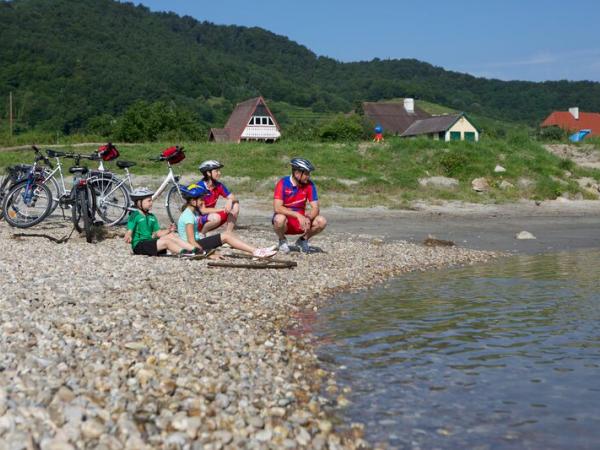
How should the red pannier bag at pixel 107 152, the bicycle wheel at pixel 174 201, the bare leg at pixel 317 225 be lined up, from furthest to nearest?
1. the bicycle wheel at pixel 174 201
2. the red pannier bag at pixel 107 152
3. the bare leg at pixel 317 225

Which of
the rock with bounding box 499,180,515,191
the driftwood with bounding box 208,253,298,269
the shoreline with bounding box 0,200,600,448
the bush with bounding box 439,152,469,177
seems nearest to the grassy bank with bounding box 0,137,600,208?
the bush with bounding box 439,152,469,177

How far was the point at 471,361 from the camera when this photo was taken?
6242 mm

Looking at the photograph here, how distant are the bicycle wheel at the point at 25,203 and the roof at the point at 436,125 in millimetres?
50856

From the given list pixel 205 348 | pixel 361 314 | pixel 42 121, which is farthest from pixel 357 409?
pixel 42 121

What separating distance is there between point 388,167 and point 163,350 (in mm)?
19481

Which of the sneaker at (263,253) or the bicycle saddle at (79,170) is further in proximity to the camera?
the bicycle saddle at (79,170)

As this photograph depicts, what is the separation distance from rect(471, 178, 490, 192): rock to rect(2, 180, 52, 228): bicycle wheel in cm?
1412

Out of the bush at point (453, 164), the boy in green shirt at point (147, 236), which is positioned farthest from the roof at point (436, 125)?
the boy in green shirt at point (147, 236)

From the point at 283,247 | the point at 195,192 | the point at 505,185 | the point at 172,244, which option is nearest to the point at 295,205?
the point at 283,247

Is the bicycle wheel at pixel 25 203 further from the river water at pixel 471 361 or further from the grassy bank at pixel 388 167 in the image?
the grassy bank at pixel 388 167

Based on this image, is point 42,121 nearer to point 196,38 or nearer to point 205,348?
point 205,348

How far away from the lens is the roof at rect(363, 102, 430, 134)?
84.0 m

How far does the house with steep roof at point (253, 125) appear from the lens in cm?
7703

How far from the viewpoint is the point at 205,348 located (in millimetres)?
5887
